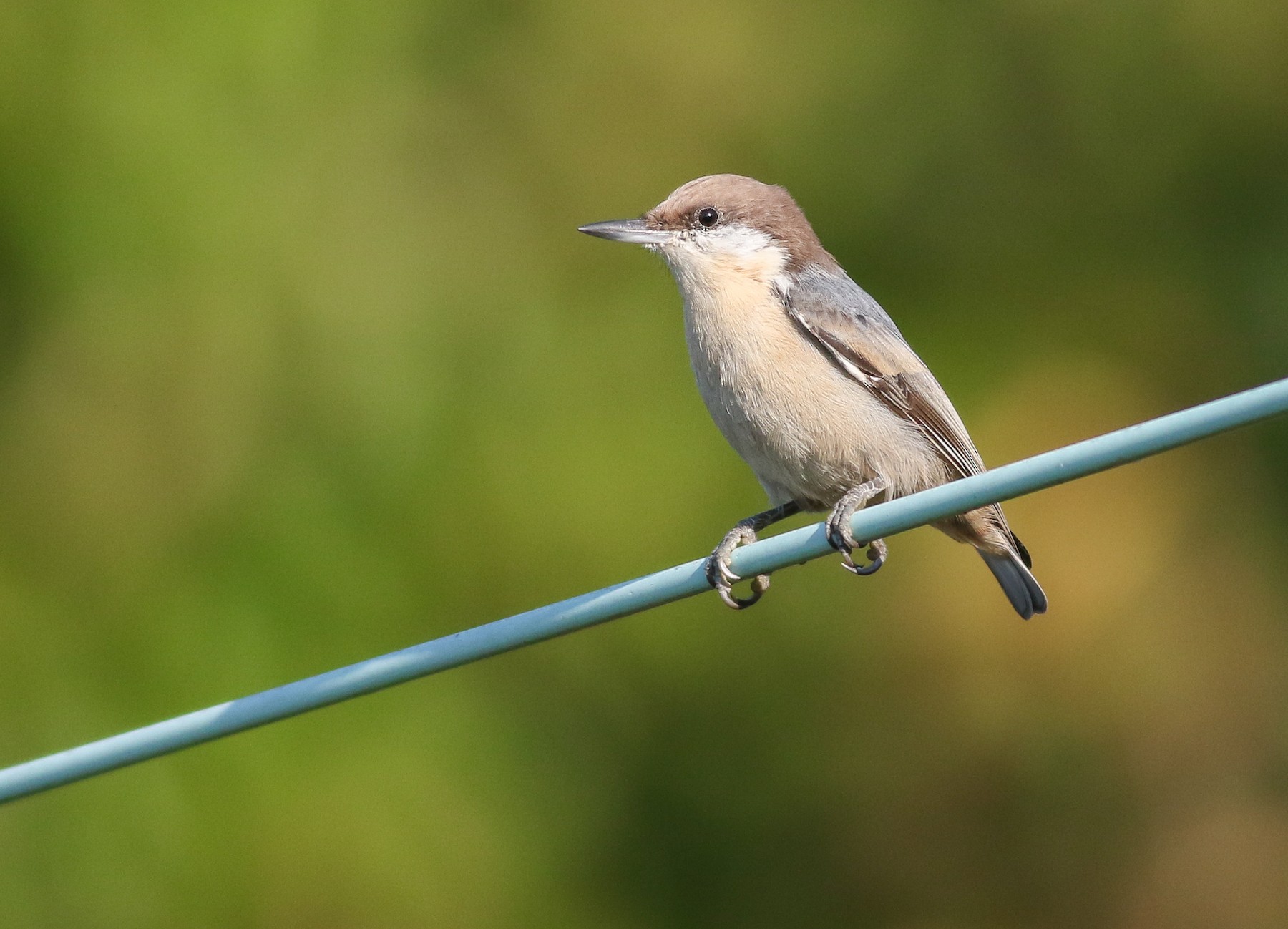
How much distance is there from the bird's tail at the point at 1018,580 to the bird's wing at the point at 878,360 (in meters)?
0.30

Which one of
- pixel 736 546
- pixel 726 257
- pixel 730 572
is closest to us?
pixel 730 572

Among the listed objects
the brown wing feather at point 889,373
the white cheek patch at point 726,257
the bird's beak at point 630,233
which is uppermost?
the bird's beak at point 630,233

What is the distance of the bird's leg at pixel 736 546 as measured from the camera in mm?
3113

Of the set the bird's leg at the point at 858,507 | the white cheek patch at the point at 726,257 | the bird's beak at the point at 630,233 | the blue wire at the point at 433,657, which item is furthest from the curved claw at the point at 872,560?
the blue wire at the point at 433,657

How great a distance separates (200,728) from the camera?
8.18ft

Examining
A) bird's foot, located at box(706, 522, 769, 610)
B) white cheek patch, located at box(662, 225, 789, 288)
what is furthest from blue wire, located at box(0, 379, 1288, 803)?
white cheek patch, located at box(662, 225, 789, 288)

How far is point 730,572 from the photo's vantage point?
2885 millimetres

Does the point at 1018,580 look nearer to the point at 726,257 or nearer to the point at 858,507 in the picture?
the point at 858,507

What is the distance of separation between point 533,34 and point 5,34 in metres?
1.94

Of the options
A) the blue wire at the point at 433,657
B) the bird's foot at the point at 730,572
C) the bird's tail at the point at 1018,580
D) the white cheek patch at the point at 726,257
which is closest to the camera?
the blue wire at the point at 433,657

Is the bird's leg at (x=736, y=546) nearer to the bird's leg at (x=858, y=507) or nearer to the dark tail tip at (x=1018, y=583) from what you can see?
the bird's leg at (x=858, y=507)

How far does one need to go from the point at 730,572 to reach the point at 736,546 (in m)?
0.82

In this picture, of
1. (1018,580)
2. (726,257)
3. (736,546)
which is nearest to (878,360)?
(726,257)

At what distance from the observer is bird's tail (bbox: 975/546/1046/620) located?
13.6 feet
